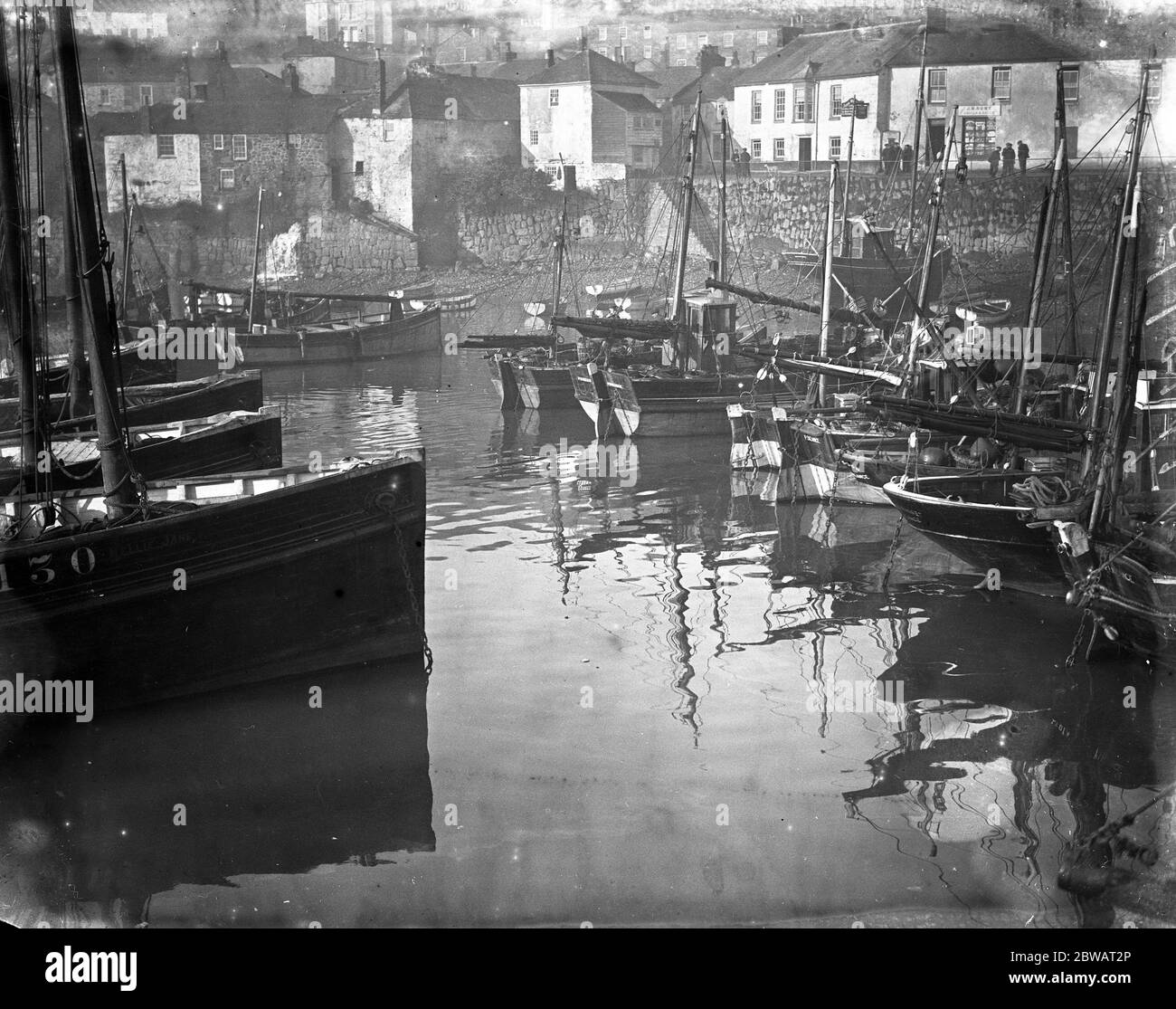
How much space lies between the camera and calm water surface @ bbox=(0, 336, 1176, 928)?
9094 millimetres

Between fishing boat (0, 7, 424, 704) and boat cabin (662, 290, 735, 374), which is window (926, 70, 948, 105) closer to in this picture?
boat cabin (662, 290, 735, 374)

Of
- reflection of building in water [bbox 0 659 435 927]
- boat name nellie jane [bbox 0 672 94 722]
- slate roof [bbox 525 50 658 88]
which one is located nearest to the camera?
reflection of building in water [bbox 0 659 435 927]

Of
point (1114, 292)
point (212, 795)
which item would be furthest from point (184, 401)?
point (1114, 292)

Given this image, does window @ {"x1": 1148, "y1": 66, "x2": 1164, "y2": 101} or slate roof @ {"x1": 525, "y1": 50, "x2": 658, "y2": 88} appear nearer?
window @ {"x1": 1148, "y1": 66, "x2": 1164, "y2": 101}

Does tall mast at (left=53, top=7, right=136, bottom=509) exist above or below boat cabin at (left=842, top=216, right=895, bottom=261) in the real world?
above

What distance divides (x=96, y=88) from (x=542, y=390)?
131 feet

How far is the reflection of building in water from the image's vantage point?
9.54 m

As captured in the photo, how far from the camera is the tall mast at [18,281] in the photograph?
521 inches

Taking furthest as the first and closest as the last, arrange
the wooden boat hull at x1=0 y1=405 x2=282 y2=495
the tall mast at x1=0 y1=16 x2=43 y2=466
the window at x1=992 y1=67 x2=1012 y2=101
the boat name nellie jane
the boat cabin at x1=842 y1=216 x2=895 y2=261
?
the window at x1=992 y1=67 x2=1012 y2=101 < the boat cabin at x1=842 y1=216 x2=895 y2=261 < the wooden boat hull at x1=0 y1=405 x2=282 y2=495 < the tall mast at x1=0 y1=16 x2=43 y2=466 < the boat name nellie jane

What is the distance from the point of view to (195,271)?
59.8 m

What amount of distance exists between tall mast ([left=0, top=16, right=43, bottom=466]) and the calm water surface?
3687mm

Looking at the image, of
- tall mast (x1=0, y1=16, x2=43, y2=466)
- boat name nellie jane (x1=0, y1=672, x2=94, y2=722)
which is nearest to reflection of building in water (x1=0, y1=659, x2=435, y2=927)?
boat name nellie jane (x1=0, y1=672, x2=94, y2=722)

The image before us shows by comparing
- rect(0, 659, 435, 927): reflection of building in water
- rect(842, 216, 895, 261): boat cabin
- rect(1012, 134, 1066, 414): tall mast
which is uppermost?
rect(1012, 134, 1066, 414): tall mast

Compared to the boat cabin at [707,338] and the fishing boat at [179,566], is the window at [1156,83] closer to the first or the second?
the boat cabin at [707,338]
